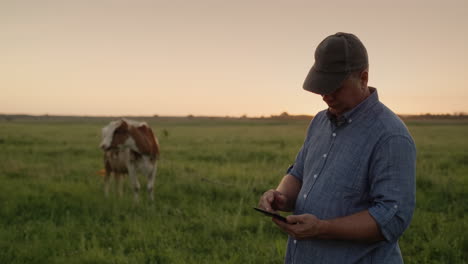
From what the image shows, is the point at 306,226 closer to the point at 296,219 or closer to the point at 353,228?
the point at 296,219

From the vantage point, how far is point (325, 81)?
1898 mm

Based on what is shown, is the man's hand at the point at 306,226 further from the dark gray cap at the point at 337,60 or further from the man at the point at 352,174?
the dark gray cap at the point at 337,60

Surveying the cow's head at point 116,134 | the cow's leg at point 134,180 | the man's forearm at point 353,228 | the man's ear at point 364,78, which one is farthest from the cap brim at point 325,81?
the cow's head at point 116,134

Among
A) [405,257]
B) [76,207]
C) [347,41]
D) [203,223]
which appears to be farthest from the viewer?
[76,207]

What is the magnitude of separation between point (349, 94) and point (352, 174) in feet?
1.28

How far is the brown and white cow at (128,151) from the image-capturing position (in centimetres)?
850

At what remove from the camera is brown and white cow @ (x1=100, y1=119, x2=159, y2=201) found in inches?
335

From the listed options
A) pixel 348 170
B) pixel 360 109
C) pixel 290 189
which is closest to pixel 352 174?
pixel 348 170

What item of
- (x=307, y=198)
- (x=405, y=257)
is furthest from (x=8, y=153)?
(x=307, y=198)

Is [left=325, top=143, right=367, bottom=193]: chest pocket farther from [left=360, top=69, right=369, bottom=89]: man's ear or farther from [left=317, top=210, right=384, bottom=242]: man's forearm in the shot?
[left=360, top=69, right=369, bottom=89]: man's ear

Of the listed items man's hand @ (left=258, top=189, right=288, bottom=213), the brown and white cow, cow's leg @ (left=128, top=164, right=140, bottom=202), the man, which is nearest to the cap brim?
the man

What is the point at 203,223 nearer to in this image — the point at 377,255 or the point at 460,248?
the point at 460,248

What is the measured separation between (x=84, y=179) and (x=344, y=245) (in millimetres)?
9024

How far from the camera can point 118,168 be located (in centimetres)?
889
